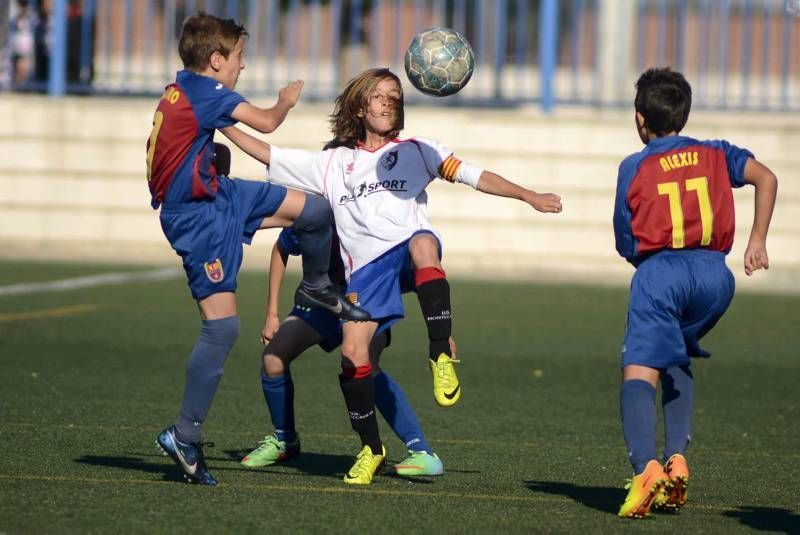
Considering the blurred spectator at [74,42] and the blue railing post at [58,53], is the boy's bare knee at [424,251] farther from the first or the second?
the blurred spectator at [74,42]

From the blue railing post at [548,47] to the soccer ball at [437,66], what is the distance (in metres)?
8.92

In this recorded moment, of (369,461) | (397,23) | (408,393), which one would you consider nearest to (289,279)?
(397,23)

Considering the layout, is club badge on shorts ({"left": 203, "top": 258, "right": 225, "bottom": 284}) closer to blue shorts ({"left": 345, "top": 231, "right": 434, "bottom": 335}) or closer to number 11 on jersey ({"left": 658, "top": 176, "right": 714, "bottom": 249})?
blue shorts ({"left": 345, "top": 231, "right": 434, "bottom": 335})

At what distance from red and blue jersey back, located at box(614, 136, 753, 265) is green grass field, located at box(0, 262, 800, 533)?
103cm

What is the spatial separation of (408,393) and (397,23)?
828cm

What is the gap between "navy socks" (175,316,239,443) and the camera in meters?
5.75

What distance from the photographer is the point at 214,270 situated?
19.0ft

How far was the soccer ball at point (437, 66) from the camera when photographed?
6680 millimetres

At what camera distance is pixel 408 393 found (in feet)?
28.3

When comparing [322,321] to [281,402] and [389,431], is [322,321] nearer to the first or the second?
[281,402]

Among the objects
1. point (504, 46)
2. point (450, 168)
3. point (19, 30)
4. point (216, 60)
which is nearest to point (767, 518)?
point (450, 168)

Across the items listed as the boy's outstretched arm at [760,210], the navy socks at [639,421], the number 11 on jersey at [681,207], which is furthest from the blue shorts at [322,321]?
the boy's outstretched arm at [760,210]

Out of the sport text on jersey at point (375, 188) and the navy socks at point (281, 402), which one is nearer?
the sport text on jersey at point (375, 188)

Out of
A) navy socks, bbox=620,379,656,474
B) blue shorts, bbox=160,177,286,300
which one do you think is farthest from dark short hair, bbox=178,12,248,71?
navy socks, bbox=620,379,656,474
